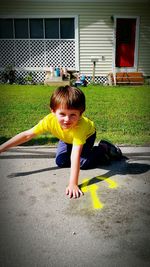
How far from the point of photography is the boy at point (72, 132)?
76.6 inches

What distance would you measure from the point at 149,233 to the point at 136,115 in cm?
349

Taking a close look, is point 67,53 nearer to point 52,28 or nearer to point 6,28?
point 52,28

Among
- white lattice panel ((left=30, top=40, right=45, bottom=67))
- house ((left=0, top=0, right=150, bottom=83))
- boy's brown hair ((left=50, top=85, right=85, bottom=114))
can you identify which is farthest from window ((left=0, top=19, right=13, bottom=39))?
boy's brown hair ((left=50, top=85, right=85, bottom=114))

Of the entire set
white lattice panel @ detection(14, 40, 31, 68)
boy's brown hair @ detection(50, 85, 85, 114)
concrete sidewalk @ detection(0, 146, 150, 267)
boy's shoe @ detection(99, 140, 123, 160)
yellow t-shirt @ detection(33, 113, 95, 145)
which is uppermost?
white lattice panel @ detection(14, 40, 31, 68)

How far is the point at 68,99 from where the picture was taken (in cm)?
190

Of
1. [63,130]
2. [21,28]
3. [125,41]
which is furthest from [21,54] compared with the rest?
[63,130]

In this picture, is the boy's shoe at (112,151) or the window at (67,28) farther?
the window at (67,28)

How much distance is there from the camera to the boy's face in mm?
→ 1949

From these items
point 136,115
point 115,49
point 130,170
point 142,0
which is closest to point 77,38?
point 115,49

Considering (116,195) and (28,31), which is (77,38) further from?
(116,195)

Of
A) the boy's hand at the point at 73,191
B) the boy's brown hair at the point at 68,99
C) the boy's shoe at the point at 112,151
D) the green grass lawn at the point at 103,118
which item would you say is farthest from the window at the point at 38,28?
the boy's hand at the point at 73,191

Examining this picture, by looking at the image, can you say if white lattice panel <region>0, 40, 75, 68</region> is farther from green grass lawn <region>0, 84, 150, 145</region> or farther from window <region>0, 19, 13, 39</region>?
green grass lawn <region>0, 84, 150, 145</region>

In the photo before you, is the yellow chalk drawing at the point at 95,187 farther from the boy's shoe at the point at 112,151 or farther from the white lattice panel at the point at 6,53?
the white lattice panel at the point at 6,53

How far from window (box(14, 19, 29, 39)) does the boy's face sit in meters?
10.2
